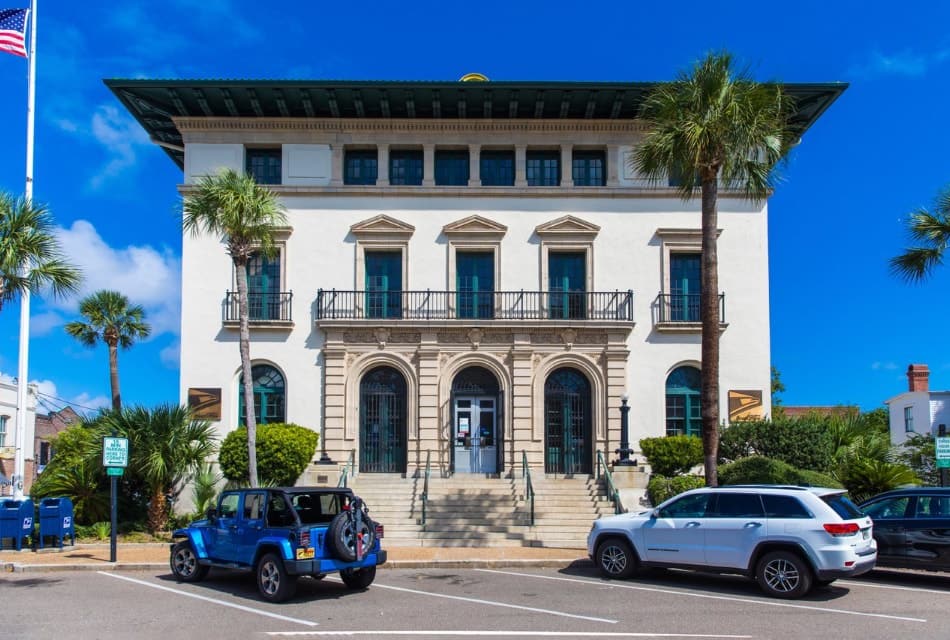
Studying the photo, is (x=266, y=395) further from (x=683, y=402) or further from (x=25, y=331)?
(x=683, y=402)

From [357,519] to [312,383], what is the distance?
510 inches

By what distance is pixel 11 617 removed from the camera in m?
11.3

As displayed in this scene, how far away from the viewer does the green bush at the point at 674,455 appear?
77.5 feet

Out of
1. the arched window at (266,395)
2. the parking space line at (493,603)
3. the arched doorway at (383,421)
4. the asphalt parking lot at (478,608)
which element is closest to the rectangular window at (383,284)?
the arched doorway at (383,421)

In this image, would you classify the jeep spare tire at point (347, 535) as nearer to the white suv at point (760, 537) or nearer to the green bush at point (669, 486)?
the white suv at point (760, 537)

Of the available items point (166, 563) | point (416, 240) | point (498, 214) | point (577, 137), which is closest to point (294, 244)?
point (416, 240)

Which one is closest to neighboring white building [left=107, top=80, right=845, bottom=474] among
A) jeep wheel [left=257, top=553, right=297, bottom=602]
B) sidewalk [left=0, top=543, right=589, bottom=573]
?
sidewalk [left=0, top=543, right=589, bottom=573]

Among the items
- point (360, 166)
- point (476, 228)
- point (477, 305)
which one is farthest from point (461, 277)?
point (360, 166)

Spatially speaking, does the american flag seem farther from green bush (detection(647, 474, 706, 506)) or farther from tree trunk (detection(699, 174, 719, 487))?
green bush (detection(647, 474, 706, 506))

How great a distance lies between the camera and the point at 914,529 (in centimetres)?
1378

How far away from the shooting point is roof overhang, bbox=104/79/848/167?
24812 millimetres

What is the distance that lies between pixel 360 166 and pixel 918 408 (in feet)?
94.7

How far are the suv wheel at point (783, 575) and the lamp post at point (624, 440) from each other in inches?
398

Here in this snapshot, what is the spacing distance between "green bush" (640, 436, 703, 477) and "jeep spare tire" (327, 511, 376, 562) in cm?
1261
